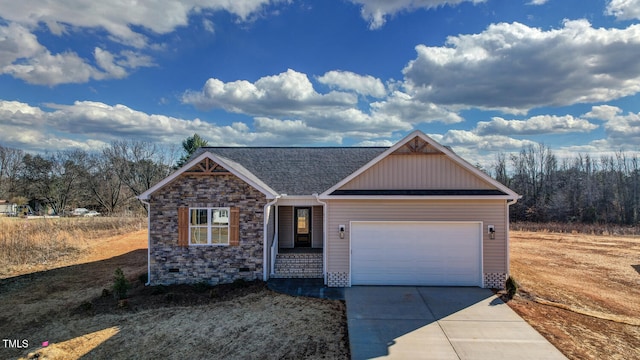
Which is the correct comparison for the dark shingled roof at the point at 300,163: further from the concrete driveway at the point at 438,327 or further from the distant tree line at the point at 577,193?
→ the distant tree line at the point at 577,193

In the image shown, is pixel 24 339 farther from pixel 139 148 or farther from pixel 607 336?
pixel 139 148

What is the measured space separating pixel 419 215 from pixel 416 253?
1.36 m

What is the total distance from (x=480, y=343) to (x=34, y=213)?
185 ft

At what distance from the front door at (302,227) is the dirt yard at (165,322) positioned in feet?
14.0

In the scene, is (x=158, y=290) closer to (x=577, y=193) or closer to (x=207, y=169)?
(x=207, y=169)

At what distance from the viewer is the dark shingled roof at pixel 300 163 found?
14562 millimetres

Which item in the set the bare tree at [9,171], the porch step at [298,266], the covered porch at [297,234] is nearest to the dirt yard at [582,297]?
the porch step at [298,266]

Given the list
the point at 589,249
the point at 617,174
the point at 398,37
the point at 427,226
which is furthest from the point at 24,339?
the point at 617,174

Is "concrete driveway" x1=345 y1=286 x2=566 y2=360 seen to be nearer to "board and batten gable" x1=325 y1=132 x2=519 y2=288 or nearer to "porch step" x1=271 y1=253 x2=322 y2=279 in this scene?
"board and batten gable" x1=325 y1=132 x2=519 y2=288

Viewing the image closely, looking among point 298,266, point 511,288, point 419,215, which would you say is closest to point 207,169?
point 298,266

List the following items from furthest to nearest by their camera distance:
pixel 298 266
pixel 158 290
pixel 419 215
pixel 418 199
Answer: pixel 298 266 < pixel 419 215 < pixel 418 199 < pixel 158 290

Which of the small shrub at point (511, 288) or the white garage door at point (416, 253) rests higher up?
the white garage door at point (416, 253)

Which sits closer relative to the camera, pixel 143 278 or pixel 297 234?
pixel 143 278

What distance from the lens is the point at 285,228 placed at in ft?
51.7
